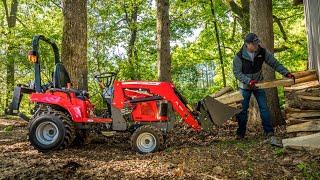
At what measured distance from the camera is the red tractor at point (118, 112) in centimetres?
763

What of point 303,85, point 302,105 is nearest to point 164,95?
point 302,105

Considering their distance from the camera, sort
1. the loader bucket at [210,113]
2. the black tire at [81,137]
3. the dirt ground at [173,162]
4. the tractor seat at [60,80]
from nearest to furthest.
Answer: the dirt ground at [173,162], the loader bucket at [210,113], the tractor seat at [60,80], the black tire at [81,137]

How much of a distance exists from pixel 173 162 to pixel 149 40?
18949 mm

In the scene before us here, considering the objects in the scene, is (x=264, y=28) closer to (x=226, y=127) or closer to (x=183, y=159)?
(x=226, y=127)

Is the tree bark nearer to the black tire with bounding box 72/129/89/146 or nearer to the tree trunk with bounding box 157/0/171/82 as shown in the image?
the tree trunk with bounding box 157/0/171/82

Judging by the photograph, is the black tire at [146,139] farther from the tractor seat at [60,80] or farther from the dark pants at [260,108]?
the dark pants at [260,108]

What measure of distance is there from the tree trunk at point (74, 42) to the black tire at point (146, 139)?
9.46 ft

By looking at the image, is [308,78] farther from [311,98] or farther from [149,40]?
[149,40]

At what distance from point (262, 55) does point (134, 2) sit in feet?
58.4

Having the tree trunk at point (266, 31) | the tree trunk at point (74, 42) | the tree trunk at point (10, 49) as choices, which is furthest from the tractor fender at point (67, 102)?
the tree trunk at point (10, 49)

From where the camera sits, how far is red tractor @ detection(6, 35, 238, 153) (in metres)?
7.63

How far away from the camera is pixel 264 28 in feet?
32.0

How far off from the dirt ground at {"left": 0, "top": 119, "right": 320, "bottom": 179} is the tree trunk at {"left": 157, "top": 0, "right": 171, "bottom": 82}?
4.52 meters

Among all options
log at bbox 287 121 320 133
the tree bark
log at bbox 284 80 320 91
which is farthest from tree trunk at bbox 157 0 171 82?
log at bbox 287 121 320 133
